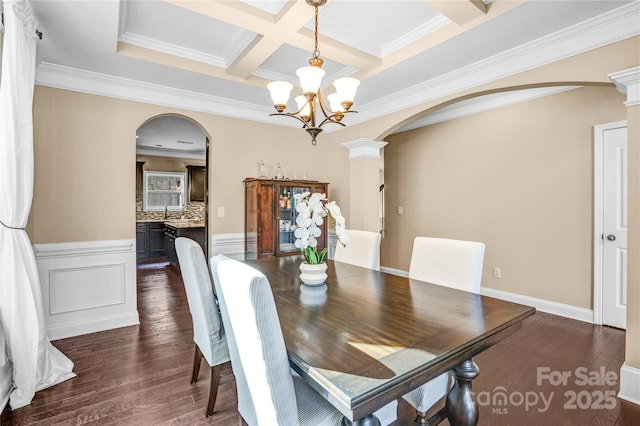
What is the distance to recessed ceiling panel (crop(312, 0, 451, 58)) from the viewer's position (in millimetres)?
2191

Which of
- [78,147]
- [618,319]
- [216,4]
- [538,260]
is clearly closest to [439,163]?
[538,260]

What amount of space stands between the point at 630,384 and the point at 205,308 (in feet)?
8.65

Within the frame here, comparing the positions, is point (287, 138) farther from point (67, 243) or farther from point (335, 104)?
point (67, 243)

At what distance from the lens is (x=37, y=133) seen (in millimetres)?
2725

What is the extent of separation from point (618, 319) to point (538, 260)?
0.82 m

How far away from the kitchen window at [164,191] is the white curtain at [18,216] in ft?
17.9

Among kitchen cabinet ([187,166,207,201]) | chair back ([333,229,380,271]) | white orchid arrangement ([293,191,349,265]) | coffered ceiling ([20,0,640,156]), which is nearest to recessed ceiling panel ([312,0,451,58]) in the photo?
coffered ceiling ([20,0,640,156])

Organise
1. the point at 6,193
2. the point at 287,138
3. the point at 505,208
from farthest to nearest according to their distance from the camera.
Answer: the point at 287,138, the point at 505,208, the point at 6,193

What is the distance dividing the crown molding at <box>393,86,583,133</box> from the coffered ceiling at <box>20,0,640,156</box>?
121cm

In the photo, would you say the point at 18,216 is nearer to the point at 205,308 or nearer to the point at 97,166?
the point at 97,166

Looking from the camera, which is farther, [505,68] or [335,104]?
[505,68]

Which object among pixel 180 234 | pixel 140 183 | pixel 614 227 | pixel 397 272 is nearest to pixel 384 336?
pixel 614 227

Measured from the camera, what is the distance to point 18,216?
1988mm

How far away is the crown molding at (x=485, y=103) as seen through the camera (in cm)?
347
